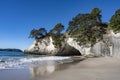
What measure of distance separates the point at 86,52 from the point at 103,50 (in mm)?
3988

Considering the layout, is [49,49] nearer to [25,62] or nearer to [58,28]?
Answer: [58,28]

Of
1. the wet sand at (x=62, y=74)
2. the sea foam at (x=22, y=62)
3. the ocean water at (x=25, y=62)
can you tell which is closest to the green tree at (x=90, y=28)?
the ocean water at (x=25, y=62)

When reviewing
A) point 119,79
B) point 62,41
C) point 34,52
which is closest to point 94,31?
point 62,41

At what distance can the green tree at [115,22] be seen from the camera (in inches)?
1054

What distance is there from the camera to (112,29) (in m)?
28.0

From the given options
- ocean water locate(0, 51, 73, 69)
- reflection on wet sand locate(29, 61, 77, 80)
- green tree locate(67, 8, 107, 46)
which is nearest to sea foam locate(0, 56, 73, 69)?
ocean water locate(0, 51, 73, 69)

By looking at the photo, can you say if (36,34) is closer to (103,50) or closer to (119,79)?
(103,50)

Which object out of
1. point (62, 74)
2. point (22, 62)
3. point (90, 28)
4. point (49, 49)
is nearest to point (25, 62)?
point (22, 62)

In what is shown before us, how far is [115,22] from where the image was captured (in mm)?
27234

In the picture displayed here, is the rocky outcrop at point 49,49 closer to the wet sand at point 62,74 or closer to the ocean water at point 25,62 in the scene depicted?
the ocean water at point 25,62

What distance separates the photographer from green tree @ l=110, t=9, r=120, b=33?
26.8m

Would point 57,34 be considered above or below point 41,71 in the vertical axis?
above

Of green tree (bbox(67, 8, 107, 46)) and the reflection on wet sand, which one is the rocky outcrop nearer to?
green tree (bbox(67, 8, 107, 46))

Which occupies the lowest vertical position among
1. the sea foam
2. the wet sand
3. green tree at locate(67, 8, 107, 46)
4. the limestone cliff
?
the wet sand
